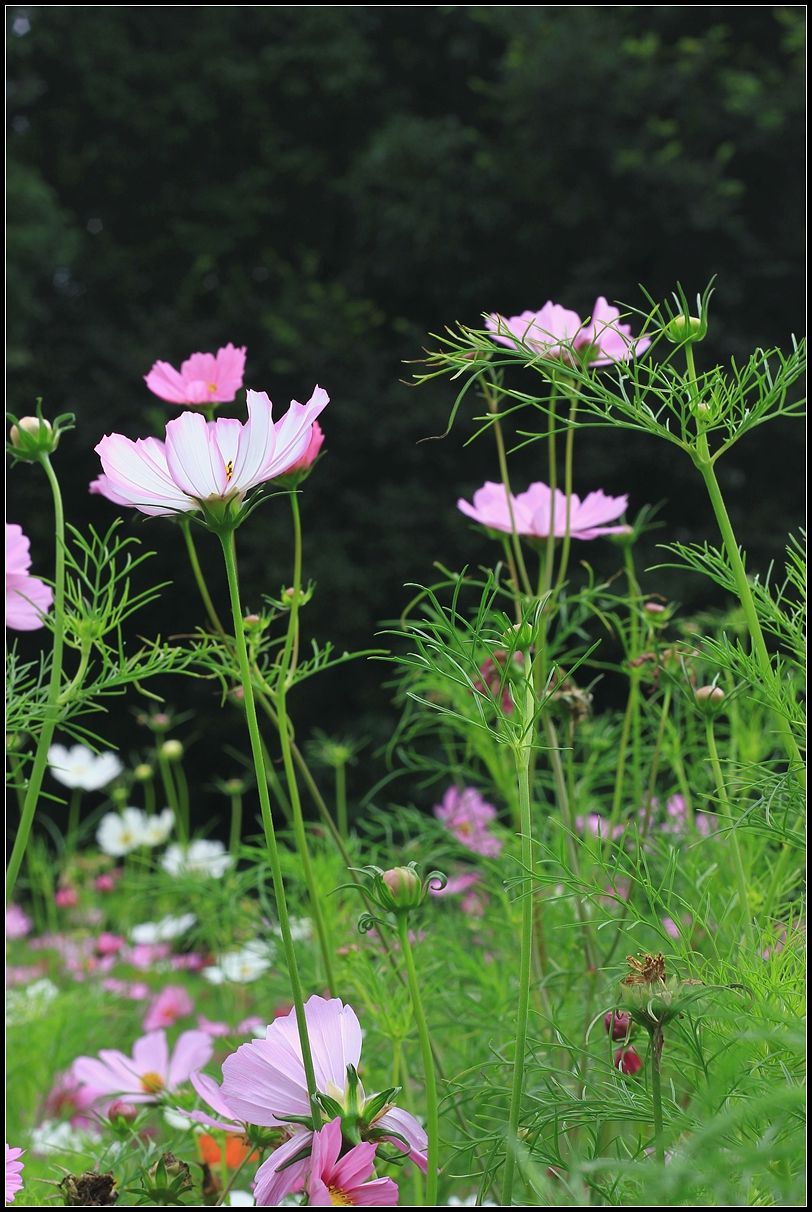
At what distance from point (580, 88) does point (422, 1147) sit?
11.8 ft

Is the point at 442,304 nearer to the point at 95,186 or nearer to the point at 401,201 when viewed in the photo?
the point at 401,201

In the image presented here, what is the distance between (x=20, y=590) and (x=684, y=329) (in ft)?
0.89

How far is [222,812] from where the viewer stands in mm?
3250

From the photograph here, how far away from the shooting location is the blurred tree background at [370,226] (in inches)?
130

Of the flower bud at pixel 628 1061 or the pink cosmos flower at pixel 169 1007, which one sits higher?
the flower bud at pixel 628 1061

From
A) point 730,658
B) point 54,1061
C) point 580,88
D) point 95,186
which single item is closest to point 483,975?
point 730,658

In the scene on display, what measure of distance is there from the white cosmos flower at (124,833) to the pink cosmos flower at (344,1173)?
1.11 metres

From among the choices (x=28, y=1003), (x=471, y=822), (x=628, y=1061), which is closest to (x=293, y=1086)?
(x=628, y=1061)

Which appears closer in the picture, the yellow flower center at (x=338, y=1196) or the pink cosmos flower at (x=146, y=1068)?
the yellow flower center at (x=338, y=1196)

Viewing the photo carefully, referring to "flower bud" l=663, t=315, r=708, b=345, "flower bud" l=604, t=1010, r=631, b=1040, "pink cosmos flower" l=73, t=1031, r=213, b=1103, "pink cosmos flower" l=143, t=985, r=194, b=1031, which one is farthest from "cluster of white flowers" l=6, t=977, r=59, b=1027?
"flower bud" l=663, t=315, r=708, b=345

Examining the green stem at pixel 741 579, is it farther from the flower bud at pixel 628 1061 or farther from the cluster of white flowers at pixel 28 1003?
the cluster of white flowers at pixel 28 1003

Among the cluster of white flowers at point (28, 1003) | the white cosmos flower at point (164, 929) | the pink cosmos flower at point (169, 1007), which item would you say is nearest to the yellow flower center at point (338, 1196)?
the cluster of white flowers at point (28, 1003)

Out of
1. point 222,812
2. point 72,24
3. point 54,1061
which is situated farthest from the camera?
point 72,24

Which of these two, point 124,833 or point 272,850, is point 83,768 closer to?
point 124,833
